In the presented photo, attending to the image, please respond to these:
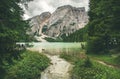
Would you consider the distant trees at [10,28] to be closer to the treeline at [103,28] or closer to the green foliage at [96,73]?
the green foliage at [96,73]

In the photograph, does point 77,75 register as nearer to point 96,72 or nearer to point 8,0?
point 96,72

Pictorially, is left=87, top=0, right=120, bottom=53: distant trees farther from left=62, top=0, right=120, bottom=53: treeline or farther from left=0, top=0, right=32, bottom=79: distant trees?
left=0, top=0, right=32, bottom=79: distant trees

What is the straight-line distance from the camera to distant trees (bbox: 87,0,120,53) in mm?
32406

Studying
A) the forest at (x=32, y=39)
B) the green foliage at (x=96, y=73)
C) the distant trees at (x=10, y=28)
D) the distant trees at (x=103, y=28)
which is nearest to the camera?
the distant trees at (x=10, y=28)

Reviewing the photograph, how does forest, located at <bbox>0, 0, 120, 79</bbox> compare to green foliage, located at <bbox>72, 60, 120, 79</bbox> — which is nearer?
forest, located at <bbox>0, 0, 120, 79</bbox>

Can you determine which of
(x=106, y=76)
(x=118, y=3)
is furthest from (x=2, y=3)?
(x=118, y=3)

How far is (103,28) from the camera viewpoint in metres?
45.2

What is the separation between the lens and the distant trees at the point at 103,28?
32406 mm

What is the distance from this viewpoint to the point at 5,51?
1761 centimetres

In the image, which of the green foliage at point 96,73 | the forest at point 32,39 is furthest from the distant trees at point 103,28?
the green foliage at point 96,73

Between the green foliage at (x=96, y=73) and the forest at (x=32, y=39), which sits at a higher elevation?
the forest at (x=32, y=39)

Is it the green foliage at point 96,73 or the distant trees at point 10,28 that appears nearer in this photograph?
the distant trees at point 10,28

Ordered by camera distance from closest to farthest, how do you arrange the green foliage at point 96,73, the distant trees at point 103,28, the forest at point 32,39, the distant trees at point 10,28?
the distant trees at point 10,28 → the forest at point 32,39 → the green foliage at point 96,73 → the distant trees at point 103,28

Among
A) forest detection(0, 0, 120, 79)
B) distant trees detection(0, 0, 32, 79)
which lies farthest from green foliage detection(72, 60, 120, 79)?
distant trees detection(0, 0, 32, 79)
